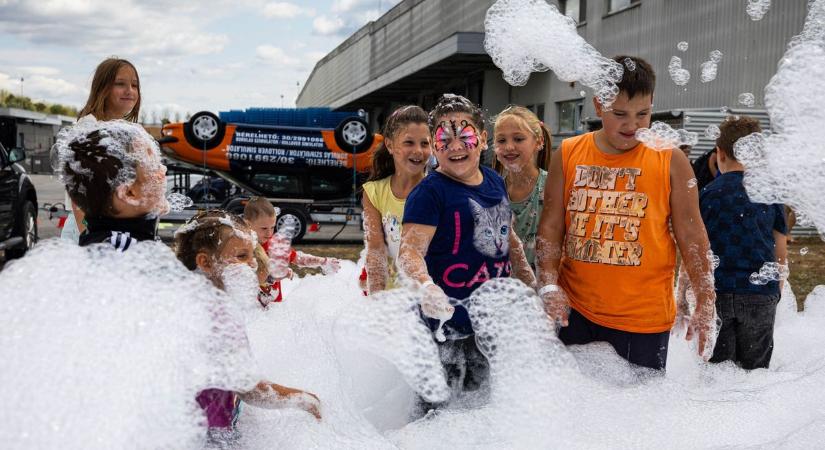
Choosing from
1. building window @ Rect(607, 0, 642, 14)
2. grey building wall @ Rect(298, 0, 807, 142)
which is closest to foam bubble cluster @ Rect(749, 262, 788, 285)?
grey building wall @ Rect(298, 0, 807, 142)

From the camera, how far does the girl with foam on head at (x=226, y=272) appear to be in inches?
78.6

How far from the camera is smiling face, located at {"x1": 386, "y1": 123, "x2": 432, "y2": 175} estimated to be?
9.62ft

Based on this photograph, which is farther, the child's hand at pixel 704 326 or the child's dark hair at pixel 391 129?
the child's dark hair at pixel 391 129

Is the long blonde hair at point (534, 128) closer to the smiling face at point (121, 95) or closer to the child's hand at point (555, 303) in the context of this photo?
the child's hand at point (555, 303)

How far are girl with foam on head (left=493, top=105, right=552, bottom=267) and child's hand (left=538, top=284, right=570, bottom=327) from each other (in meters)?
0.32

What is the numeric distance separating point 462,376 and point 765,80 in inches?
346

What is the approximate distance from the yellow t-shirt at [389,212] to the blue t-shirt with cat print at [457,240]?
20.3 inches

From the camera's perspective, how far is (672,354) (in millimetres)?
3307

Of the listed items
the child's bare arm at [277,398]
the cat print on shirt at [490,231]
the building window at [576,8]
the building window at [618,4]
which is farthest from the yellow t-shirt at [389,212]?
the building window at [576,8]

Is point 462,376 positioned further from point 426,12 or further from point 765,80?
point 426,12

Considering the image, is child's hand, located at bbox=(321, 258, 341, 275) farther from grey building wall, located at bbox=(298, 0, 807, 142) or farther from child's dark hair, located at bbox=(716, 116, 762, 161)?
grey building wall, located at bbox=(298, 0, 807, 142)

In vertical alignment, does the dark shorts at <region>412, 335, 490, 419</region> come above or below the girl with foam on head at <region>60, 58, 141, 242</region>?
below

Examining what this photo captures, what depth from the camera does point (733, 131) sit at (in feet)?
10.3

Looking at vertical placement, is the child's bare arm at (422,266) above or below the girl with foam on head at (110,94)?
below
